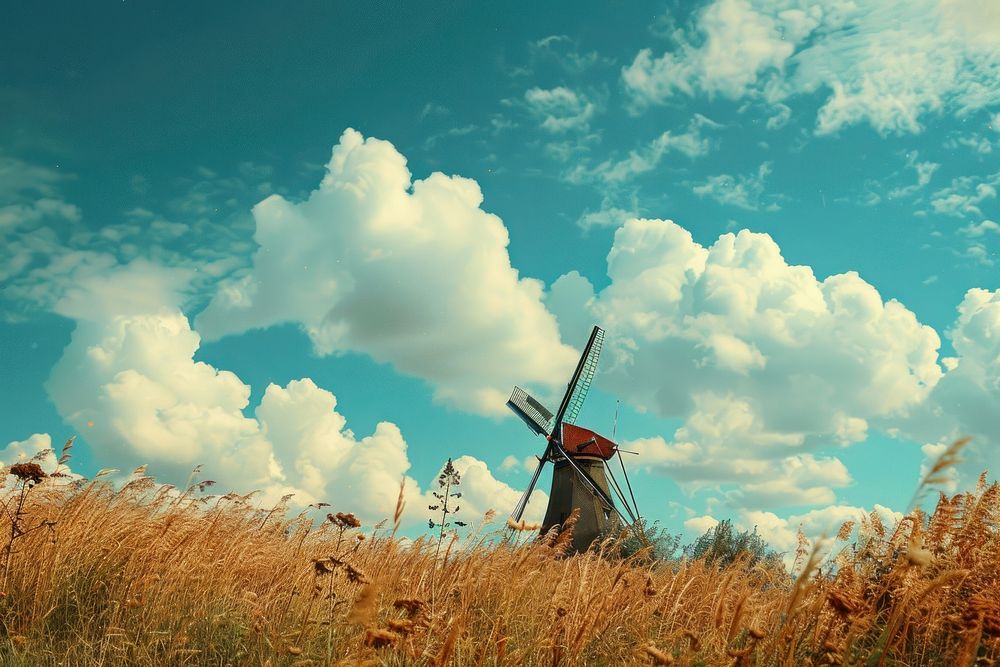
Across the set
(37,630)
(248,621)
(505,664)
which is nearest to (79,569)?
(37,630)

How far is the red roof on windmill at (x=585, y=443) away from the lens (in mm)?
27375

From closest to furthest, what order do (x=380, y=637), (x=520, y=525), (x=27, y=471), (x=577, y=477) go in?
(x=380, y=637) < (x=27, y=471) < (x=520, y=525) < (x=577, y=477)

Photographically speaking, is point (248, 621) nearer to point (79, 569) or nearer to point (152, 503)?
point (79, 569)

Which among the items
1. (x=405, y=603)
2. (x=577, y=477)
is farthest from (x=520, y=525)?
(x=577, y=477)

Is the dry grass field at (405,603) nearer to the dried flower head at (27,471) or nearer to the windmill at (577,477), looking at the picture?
the dried flower head at (27,471)

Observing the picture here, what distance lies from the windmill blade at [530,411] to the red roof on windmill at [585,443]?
1.86 m

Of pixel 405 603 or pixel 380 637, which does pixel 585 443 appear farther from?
pixel 380 637

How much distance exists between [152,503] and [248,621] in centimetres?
370

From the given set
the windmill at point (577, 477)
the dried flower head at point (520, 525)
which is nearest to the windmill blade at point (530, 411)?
the windmill at point (577, 477)

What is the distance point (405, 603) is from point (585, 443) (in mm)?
24300

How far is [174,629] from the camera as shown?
197 inches

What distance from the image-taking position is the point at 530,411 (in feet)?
104

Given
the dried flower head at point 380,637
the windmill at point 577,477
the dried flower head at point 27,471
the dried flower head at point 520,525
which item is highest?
the windmill at point 577,477

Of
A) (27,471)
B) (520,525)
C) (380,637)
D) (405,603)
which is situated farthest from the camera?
(520,525)
